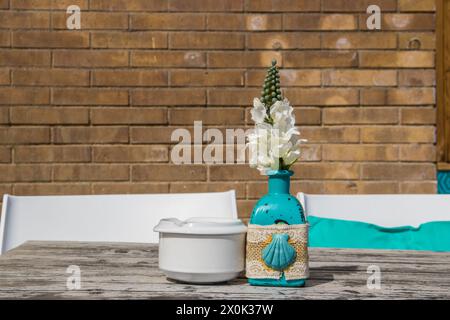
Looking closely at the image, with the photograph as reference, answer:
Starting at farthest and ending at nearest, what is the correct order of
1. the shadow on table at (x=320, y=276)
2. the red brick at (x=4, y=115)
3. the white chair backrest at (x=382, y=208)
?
the red brick at (x=4, y=115) < the white chair backrest at (x=382, y=208) < the shadow on table at (x=320, y=276)

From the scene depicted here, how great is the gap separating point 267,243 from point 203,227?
0.39 ft

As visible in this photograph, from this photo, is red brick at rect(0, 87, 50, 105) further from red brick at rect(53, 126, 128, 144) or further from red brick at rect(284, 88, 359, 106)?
red brick at rect(284, 88, 359, 106)

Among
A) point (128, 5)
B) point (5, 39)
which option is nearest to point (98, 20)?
point (128, 5)

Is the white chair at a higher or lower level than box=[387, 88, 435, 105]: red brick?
lower

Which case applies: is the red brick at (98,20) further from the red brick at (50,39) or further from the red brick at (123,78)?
the red brick at (123,78)

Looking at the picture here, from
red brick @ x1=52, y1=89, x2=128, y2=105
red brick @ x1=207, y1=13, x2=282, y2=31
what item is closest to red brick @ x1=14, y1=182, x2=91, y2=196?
red brick @ x1=52, y1=89, x2=128, y2=105

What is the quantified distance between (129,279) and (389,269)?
550 millimetres

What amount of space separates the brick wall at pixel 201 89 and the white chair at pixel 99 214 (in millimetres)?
618

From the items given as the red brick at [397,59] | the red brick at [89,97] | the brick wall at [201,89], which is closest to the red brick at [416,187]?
the brick wall at [201,89]

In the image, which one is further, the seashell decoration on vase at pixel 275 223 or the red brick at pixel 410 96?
the red brick at pixel 410 96

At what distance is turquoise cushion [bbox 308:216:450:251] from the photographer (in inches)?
75.9

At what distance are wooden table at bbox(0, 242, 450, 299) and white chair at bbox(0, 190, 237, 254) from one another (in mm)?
403

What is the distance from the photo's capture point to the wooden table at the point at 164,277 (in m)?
0.99

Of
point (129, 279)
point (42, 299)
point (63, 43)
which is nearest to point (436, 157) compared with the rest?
point (63, 43)
